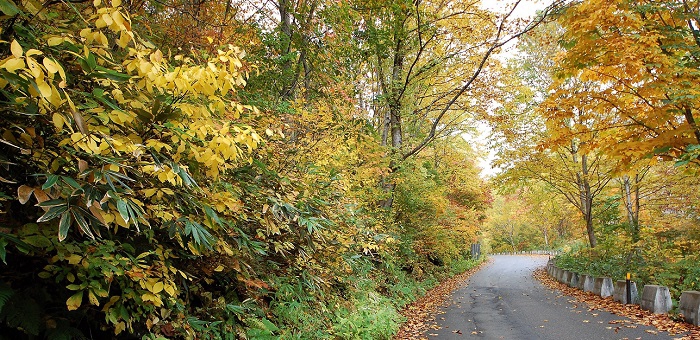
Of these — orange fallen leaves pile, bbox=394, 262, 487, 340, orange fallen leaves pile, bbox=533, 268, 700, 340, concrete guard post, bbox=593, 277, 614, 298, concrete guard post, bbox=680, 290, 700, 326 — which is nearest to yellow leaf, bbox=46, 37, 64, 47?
orange fallen leaves pile, bbox=394, 262, 487, 340

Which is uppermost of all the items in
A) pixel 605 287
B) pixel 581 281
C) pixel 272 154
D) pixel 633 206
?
pixel 633 206

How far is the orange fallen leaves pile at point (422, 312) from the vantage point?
7.91 metres

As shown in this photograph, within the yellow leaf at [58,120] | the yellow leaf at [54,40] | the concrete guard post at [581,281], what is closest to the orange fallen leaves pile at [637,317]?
the concrete guard post at [581,281]

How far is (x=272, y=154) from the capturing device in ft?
16.8

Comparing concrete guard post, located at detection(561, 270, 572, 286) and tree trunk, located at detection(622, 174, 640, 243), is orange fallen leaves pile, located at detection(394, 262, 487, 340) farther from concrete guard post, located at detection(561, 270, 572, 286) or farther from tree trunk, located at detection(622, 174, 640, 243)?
tree trunk, located at detection(622, 174, 640, 243)

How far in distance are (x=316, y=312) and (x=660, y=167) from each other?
14.2 meters

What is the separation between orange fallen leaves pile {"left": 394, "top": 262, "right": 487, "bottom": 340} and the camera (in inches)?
312

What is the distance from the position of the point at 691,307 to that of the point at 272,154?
8.07m

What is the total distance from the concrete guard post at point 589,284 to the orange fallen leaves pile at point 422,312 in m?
4.27

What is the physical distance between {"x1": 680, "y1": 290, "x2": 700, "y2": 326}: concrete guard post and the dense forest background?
7.25 ft

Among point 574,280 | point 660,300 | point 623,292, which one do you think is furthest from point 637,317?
point 574,280

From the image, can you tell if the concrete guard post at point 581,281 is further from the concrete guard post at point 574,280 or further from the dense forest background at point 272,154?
the dense forest background at point 272,154

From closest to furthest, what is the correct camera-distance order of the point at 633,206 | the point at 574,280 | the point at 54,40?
1. the point at 54,40
2. the point at 574,280
3. the point at 633,206

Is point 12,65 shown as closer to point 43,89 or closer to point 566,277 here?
point 43,89
